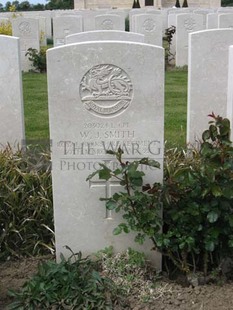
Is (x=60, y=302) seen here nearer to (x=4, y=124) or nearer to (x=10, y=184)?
(x=10, y=184)

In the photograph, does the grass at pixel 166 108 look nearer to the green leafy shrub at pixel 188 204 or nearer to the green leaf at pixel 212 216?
the green leafy shrub at pixel 188 204

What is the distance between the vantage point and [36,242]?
3941mm

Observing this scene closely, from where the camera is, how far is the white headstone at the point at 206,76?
16.5 ft

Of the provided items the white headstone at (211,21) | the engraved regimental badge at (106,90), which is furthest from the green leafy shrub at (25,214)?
the white headstone at (211,21)

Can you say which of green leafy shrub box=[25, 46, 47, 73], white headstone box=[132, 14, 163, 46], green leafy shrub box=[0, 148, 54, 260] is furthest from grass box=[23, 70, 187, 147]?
green leafy shrub box=[0, 148, 54, 260]

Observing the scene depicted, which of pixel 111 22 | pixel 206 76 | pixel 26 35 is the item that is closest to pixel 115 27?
pixel 111 22

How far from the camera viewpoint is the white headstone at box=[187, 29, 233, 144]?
5043 mm

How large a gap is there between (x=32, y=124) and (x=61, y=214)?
3.88 m

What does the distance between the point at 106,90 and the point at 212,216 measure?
3.31 feet

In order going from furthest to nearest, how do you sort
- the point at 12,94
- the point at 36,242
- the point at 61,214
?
the point at 12,94 < the point at 36,242 < the point at 61,214

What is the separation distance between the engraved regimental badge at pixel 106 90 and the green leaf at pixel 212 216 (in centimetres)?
84

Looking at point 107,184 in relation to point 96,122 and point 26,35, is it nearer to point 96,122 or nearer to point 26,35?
point 96,122

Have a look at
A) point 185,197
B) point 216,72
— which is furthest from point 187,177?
point 216,72

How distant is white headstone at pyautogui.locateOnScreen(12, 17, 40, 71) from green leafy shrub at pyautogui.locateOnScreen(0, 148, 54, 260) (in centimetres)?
976
